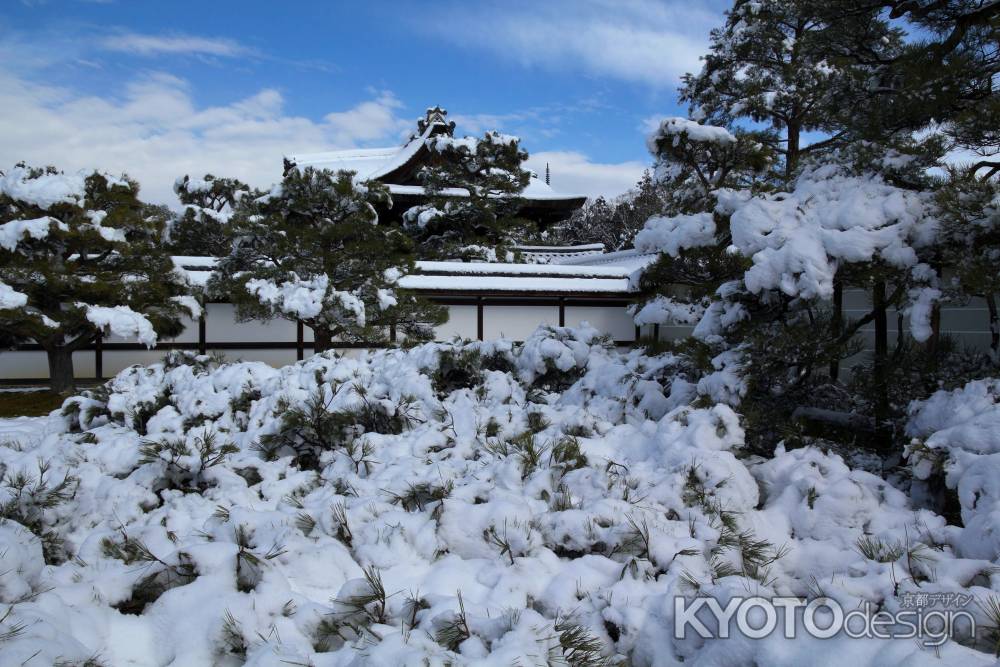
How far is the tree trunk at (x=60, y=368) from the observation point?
9.55 meters

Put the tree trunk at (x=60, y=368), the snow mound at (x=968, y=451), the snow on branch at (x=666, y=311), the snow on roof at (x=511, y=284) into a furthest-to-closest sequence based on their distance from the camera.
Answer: the snow on roof at (x=511, y=284), the tree trunk at (x=60, y=368), the snow on branch at (x=666, y=311), the snow mound at (x=968, y=451)

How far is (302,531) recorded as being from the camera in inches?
111

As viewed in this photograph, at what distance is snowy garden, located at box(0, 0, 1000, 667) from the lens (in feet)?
6.95

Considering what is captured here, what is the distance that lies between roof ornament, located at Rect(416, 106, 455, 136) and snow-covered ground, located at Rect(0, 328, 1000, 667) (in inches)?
748

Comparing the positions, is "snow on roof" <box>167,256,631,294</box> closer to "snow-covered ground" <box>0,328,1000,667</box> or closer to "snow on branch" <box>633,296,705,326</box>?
"snow on branch" <box>633,296,705,326</box>

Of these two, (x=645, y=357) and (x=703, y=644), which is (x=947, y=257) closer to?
(x=645, y=357)

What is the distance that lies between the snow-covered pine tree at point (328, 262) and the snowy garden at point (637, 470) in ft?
12.9

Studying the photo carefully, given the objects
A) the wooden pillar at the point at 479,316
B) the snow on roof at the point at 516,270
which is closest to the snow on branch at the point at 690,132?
the snow on roof at the point at 516,270

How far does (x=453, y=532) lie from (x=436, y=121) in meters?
21.2

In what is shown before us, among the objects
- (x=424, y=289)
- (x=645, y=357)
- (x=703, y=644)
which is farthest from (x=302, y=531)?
(x=424, y=289)

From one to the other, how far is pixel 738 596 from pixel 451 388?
11.3ft

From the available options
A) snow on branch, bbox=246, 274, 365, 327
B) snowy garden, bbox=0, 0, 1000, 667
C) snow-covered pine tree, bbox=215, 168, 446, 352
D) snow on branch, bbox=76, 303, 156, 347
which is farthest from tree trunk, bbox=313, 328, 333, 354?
snowy garden, bbox=0, 0, 1000, 667

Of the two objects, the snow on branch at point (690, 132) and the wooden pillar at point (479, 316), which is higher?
the snow on branch at point (690, 132)

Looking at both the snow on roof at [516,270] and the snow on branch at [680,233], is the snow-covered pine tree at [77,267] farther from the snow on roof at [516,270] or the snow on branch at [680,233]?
the snow on branch at [680,233]
